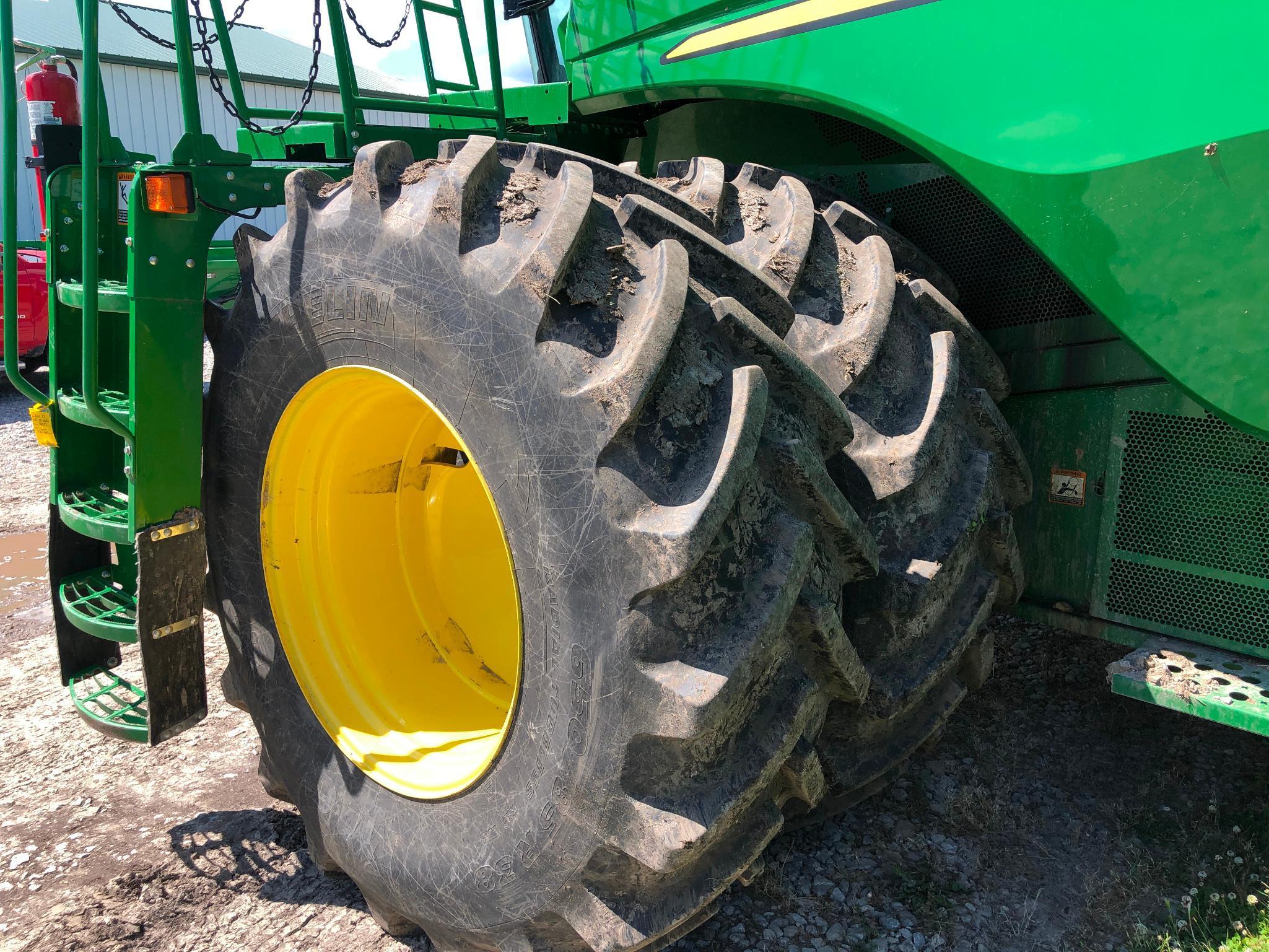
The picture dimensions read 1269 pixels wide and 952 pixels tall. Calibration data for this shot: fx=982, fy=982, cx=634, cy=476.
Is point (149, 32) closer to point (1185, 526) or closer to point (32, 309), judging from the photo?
point (1185, 526)

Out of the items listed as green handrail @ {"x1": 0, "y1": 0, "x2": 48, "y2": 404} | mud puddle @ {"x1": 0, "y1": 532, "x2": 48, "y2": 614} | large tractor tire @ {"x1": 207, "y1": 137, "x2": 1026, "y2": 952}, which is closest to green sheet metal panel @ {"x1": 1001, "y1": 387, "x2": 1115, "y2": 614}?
large tractor tire @ {"x1": 207, "y1": 137, "x2": 1026, "y2": 952}

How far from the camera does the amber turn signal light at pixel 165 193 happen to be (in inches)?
86.9

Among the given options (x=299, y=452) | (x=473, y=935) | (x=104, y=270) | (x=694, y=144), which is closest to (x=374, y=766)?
(x=473, y=935)

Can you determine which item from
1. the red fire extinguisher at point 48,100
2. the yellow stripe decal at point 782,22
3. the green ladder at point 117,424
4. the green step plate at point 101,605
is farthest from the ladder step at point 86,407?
the yellow stripe decal at point 782,22

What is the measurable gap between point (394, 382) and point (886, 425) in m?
0.97

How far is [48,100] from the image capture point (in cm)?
287

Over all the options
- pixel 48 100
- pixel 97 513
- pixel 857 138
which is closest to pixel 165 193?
pixel 97 513

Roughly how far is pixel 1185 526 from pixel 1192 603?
0.53 ft

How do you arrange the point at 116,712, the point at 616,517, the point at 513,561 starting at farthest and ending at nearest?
1. the point at 116,712
2. the point at 513,561
3. the point at 616,517

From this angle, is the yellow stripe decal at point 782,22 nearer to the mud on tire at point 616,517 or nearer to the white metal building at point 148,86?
the mud on tire at point 616,517

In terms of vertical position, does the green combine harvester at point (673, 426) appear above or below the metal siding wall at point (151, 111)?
below

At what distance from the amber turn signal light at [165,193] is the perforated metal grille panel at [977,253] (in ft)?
5.22

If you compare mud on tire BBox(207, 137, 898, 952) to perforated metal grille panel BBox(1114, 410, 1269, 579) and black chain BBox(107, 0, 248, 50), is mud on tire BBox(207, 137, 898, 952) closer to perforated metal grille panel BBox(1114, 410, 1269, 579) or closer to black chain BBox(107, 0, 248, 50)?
perforated metal grille panel BBox(1114, 410, 1269, 579)

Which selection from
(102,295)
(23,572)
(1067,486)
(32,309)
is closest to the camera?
(1067,486)
